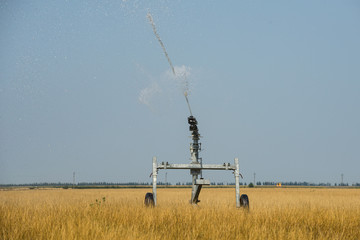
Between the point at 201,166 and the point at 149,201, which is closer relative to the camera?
the point at 201,166

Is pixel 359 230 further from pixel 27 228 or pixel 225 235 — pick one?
pixel 27 228

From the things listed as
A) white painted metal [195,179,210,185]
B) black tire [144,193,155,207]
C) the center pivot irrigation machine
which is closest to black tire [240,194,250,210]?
the center pivot irrigation machine

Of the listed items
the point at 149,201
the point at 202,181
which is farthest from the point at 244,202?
the point at 149,201

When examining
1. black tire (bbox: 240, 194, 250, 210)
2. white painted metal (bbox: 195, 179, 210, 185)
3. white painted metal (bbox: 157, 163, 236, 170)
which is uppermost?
white painted metal (bbox: 157, 163, 236, 170)

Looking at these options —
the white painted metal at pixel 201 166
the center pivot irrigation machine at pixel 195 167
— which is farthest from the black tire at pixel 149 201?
the white painted metal at pixel 201 166

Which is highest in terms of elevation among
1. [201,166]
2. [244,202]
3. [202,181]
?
[201,166]

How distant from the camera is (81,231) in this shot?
7246 millimetres

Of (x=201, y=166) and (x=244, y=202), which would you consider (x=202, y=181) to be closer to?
(x=201, y=166)

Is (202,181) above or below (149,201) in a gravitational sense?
above

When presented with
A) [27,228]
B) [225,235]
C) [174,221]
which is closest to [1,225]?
[27,228]

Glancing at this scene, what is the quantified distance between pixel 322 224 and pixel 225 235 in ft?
12.0

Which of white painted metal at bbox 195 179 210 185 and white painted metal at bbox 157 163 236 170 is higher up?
white painted metal at bbox 157 163 236 170

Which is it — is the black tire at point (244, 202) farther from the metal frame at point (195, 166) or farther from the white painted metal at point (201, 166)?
the white painted metal at point (201, 166)

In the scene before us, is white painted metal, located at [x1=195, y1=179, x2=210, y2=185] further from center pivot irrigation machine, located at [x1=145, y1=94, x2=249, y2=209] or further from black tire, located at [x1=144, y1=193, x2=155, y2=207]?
black tire, located at [x1=144, y1=193, x2=155, y2=207]
